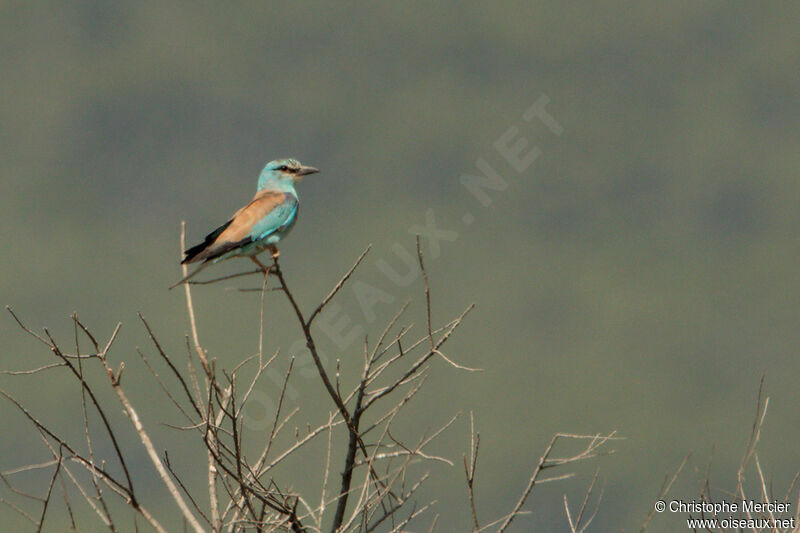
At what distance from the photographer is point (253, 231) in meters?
9.26

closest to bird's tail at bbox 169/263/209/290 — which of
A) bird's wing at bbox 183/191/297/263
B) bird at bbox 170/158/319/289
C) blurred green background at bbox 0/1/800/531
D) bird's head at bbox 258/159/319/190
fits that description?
bird at bbox 170/158/319/289

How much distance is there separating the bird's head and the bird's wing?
554 mm

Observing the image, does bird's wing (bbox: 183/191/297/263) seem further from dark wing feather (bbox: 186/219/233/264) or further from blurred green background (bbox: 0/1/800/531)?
blurred green background (bbox: 0/1/800/531)

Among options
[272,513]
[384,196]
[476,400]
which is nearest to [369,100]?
[384,196]

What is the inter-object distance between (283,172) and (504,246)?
15081 cm

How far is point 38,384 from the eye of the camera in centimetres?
11612

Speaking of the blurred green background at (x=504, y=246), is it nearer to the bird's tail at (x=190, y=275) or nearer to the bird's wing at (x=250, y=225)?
the bird's wing at (x=250, y=225)

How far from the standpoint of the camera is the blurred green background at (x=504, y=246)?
383 ft

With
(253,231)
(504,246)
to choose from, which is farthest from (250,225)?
(504,246)

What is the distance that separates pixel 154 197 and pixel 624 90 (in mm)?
65848

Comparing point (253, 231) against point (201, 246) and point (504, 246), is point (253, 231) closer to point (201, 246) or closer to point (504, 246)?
point (201, 246)

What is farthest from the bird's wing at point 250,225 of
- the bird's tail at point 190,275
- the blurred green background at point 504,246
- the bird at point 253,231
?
the blurred green background at point 504,246

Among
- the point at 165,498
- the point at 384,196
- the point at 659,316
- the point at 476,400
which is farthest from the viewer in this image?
the point at 384,196

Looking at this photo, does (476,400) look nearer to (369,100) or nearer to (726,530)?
(369,100)
